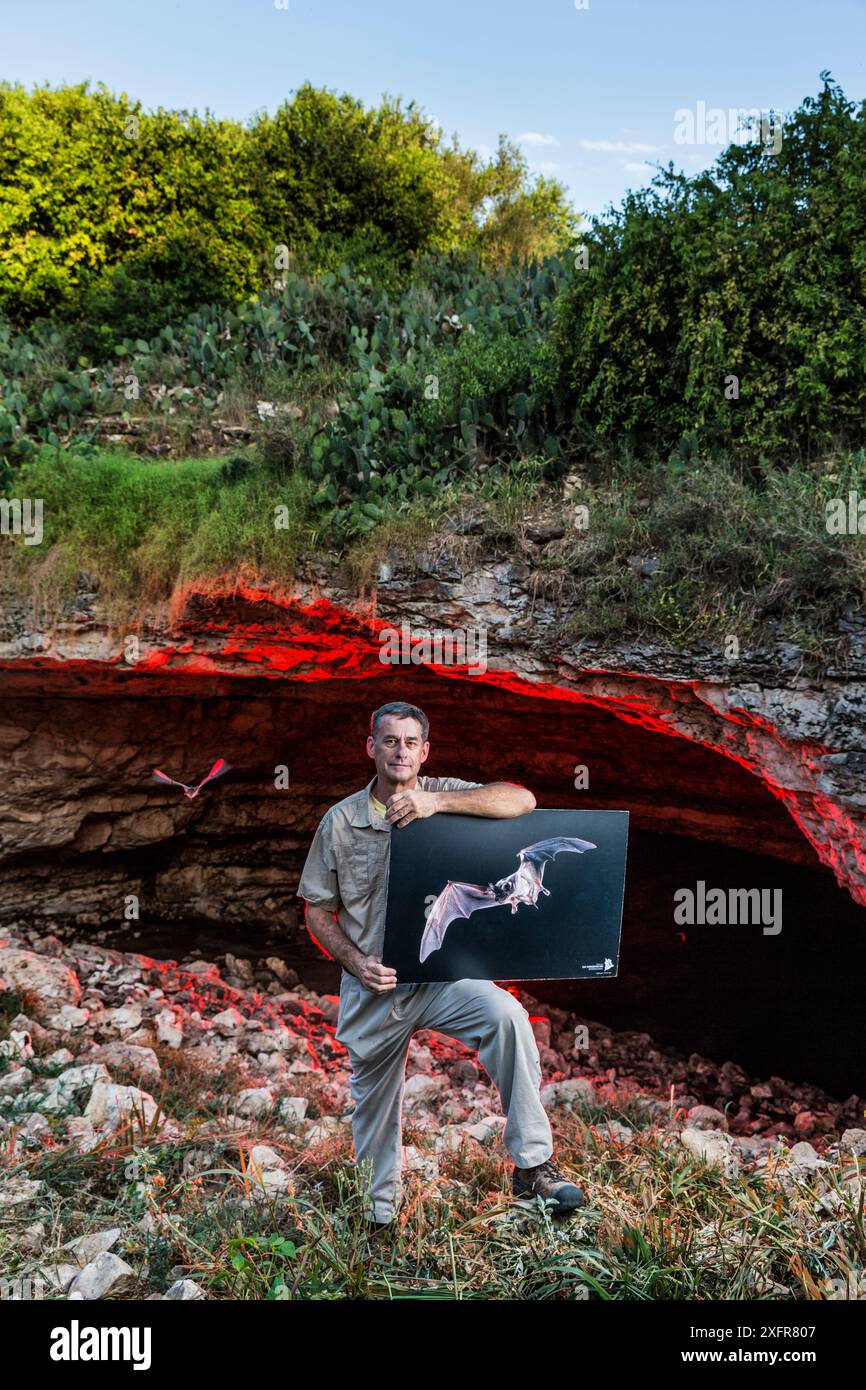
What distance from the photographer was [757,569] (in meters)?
4.89

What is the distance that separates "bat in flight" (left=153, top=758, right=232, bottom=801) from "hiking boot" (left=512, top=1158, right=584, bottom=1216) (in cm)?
562

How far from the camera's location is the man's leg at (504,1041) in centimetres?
291

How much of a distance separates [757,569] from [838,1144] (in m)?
3.18

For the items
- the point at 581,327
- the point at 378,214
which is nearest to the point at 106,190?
the point at 378,214

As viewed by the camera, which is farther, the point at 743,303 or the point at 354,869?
the point at 743,303

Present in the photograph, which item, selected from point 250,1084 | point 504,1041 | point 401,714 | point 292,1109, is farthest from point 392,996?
point 250,1084

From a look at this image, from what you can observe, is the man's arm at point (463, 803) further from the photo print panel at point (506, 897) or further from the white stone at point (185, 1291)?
the white stone at point (185, 1291)

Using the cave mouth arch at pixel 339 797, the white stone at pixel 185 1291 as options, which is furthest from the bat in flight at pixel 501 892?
the cave mouth arch at pixel 339 797

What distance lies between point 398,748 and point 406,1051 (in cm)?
106

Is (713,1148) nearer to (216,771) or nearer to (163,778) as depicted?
(216,771)

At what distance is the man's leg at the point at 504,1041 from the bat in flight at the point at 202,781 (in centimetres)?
540

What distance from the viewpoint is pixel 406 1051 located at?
3.03 metres
